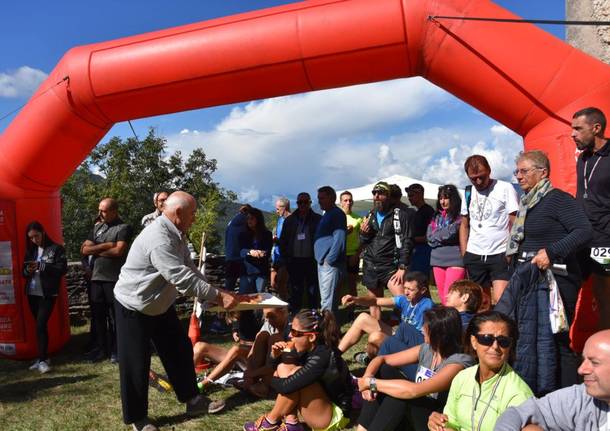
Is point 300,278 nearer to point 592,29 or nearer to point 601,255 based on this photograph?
point 601,255

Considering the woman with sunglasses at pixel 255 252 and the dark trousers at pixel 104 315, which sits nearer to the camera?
the dark trousers at pixel 104 315

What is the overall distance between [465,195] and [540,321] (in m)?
1.76

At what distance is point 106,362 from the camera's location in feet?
17.7

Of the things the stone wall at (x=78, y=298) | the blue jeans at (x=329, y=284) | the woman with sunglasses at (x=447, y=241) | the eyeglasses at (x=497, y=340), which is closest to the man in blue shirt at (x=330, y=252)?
the blue jeans at (x=329, y=284)

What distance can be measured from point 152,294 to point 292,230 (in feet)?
9.21

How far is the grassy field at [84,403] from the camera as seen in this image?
3.84 meters

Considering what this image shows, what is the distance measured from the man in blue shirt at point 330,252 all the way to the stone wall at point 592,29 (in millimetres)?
3056

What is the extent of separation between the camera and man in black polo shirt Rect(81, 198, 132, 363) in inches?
210

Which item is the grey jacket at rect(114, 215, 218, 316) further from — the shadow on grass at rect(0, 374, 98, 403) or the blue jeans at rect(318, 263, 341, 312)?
the blue jeans at rect(318, 263, 341, 312)

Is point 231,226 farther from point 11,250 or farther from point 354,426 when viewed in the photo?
point 354,426

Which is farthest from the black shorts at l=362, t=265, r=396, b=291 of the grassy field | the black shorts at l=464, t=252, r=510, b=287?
the black shorts at l=464, t=252, r=510, b=287

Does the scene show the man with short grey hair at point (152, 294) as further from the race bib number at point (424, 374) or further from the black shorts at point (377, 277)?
the black shorts at point (377, 277)

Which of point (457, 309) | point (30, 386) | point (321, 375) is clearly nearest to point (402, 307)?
point (457, 309)

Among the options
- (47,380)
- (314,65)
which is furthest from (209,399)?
(314,65)
